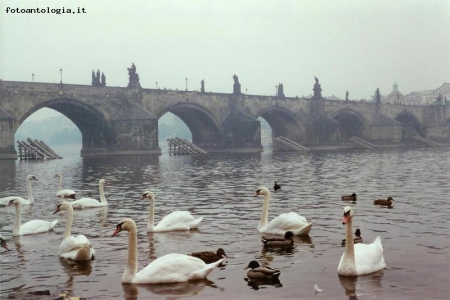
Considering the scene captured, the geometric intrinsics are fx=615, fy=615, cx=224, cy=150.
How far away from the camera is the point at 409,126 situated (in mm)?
99438

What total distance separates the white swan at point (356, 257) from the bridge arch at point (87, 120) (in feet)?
159

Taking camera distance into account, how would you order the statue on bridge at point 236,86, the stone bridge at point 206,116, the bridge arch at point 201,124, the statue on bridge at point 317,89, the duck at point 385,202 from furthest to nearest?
the statue on bridge at point 317,89, the statue on bridge at point 236,86, the bridge arch at point 201,124, the stone bridge at point 206,116, the duck at point 385,202

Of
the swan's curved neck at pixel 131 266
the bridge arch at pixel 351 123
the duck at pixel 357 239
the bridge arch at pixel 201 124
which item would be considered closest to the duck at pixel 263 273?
the swan's curved neck at pixel 131 266

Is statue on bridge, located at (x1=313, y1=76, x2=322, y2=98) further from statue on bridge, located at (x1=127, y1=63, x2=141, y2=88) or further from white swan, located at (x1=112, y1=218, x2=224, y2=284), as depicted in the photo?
white swan, located at (x1=112, y1=218, x2=224, y2=284)

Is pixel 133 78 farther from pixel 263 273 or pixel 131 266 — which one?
pixel 263 273

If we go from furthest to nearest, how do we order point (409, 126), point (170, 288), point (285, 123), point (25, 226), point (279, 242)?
point (409, 126), point (285, 123), point (25, 226), point (279, 242), point (170, 288)

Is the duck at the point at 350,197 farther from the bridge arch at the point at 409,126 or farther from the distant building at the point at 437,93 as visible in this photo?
the distant building at the point at 437,93

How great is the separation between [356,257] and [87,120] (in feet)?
179

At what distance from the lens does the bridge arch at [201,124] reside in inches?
2685

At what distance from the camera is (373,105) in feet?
293

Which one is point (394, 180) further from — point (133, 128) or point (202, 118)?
point (202, 118)

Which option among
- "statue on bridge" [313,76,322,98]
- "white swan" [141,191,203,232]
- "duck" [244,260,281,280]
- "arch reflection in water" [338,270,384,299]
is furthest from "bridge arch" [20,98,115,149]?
"arch reflection in water" [338,270,384,299]

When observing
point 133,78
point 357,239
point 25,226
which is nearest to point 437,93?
point 133,78

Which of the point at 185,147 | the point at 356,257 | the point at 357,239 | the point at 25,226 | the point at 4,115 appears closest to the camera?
the point at 356,257
